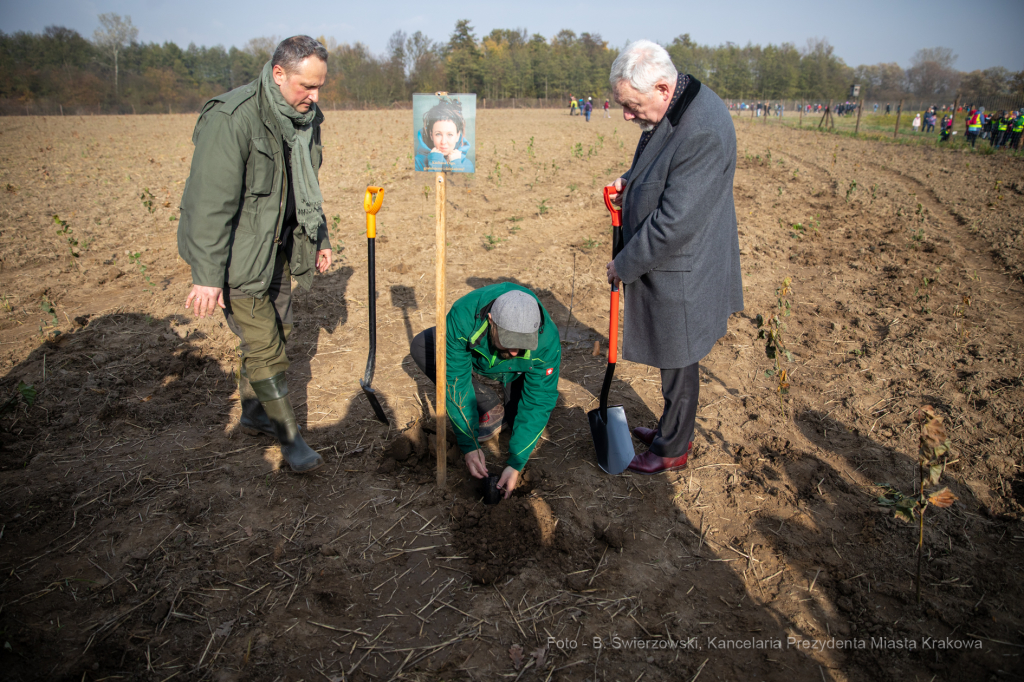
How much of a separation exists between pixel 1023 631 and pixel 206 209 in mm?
3904

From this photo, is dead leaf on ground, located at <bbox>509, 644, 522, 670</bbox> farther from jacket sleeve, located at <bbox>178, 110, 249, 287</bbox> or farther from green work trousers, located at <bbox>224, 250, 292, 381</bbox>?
jacket sleeve, located at <bbox>178, 110, 249, 287</bbox>

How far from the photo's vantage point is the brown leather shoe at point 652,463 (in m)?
3.17

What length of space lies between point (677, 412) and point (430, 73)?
62888 millimetres

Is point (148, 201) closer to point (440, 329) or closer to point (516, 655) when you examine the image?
point (440, 329)

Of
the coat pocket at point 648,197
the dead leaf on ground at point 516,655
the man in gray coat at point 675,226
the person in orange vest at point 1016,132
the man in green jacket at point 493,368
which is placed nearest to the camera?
the dead leaf on ground at point 516,655

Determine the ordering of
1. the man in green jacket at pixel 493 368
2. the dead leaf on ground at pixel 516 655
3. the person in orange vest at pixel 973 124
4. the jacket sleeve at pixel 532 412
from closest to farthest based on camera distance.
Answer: the dead leaf on ground at pixel 516 655 → the man in green jacket at pixel 493 368 → the jacket sleeve at pixel 532 412 → the person in orange vest at pixel 973 124

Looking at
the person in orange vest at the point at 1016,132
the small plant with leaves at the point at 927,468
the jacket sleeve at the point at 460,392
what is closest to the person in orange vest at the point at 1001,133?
the person in orange vest at the point at 1016,132

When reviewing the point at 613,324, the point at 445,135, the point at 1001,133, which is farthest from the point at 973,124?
the point at 445,135

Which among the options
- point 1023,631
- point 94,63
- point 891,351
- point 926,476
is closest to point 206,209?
point 926,476

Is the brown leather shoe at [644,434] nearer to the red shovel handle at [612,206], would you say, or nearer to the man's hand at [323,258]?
the red shovel handle at [612,206]

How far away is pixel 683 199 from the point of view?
2.42 m

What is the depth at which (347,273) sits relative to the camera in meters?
6.13

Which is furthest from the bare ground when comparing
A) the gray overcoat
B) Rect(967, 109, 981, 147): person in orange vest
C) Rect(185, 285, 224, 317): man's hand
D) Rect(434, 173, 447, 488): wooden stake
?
Rect(967, 109, 981, 147): person in orange vest

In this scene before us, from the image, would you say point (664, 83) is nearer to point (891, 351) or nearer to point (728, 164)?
point (728, 164)
